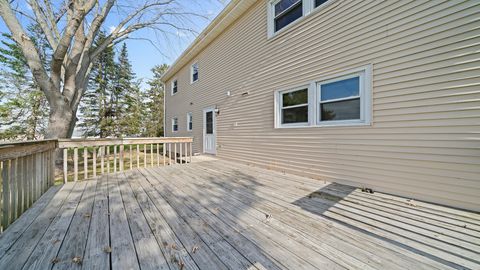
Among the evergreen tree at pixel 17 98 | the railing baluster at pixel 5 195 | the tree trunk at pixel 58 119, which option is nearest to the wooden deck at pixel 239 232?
the railing baluster at pixel 5 195

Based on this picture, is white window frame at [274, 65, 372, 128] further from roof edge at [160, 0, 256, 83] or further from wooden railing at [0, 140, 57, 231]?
wooden railing at [0, 140, 57, 231]

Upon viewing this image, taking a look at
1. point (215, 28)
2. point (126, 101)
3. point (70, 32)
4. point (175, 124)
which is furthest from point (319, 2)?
point (126, 101)

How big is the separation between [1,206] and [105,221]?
3.21ft

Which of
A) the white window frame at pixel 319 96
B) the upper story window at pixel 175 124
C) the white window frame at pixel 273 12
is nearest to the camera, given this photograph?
the white window frame at pixel 319 96

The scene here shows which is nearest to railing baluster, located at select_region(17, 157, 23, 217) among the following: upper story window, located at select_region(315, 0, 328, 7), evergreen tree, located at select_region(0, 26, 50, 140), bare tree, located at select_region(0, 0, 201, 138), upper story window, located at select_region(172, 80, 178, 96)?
bare tree, located at select_region(0, 0, 201, 138)

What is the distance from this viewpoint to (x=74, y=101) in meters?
6.28

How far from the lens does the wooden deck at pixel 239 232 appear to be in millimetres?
1462

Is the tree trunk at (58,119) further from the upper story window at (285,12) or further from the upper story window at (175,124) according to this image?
the upper story window at (285,12)

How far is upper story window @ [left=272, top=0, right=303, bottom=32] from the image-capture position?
14.5 feet

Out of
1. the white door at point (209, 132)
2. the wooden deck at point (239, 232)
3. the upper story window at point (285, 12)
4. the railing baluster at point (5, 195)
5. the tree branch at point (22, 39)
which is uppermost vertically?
the upper story window at point (285, 12)

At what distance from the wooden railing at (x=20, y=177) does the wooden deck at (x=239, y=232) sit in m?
0.15

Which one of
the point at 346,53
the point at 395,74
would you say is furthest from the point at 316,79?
the point at 395,74

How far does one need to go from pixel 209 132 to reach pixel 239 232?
622cm

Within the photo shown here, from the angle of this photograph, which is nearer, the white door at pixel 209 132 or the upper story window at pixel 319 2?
the upper story window at pixel 319 2
